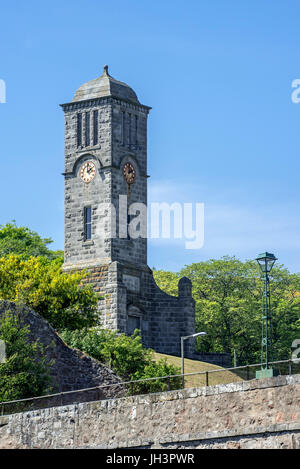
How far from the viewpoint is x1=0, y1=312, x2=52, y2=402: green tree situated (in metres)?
38.8

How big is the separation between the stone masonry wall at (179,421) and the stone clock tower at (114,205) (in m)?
35.4

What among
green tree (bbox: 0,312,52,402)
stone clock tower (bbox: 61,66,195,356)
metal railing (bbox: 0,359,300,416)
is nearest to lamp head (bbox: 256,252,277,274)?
metal railing (bbox: 0,359,300,416)

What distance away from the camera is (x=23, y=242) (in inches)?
3312

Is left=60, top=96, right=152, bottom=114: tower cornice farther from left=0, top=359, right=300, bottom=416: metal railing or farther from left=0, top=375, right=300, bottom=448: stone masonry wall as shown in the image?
left=0, top=375, right=300, bottom=448: stone masonry wall

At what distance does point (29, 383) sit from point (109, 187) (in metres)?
28.2

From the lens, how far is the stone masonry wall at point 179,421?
24.1 m

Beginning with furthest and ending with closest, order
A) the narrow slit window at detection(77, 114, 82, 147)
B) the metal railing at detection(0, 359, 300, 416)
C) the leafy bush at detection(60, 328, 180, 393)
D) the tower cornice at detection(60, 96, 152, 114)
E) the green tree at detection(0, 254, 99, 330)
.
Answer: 1. the narrow slit window at detection(77, 114, 82, 147)
2. the tower cornice at detection(60, 96, 152, 114)
3. the green tree at detection(0, 254, 99, 330)
4. the leafy bush at detection(60, 328, 180, 393)
5. the metal railing at detection(0, 359, 300, 416)

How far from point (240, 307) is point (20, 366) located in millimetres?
41567

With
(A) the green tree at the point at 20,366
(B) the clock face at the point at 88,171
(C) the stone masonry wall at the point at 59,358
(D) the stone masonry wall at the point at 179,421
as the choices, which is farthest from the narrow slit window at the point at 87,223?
(D) the stone masonry wall at the point at 179,421

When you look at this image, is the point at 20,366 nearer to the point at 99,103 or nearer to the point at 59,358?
the point at 59,358

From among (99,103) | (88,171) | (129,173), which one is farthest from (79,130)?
(129,173)

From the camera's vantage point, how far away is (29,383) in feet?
129

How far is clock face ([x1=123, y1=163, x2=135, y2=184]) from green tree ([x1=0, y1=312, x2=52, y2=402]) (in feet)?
87.0
